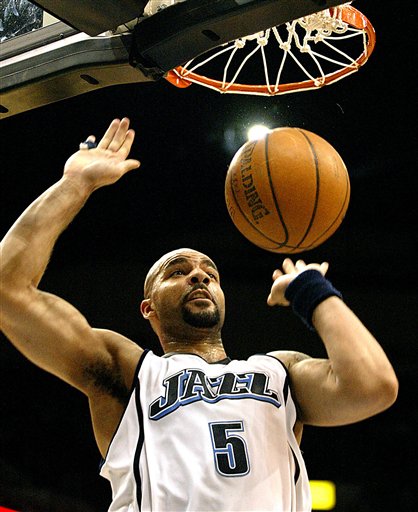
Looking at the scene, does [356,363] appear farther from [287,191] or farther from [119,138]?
[119,138]

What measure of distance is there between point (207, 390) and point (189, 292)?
1.32 ft

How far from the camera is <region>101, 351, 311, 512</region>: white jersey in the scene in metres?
1.85

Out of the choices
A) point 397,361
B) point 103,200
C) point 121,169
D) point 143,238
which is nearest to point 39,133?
point 103,200

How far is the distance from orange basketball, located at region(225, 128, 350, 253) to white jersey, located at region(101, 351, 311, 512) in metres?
0.38

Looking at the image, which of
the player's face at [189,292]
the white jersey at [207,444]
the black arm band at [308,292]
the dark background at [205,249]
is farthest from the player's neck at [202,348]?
the dark background at [205,249]

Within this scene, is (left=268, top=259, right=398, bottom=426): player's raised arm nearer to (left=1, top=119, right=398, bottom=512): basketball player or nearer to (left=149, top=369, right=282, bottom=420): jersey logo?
(left=1, top=119, right=398, bottom=512): basketball player

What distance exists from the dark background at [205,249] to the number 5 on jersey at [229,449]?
3957 mm

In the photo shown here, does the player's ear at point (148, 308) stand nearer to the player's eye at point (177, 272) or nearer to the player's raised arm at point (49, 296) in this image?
the player's eye at point (177, 272)

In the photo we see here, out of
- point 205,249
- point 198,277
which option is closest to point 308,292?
point 198,277

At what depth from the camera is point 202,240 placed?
657cm

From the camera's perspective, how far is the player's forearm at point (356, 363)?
184 cm

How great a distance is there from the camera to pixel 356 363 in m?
1.85

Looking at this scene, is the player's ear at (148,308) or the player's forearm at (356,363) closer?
the player's forearm at (356,363)

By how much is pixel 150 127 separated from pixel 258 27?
412 centimetres
